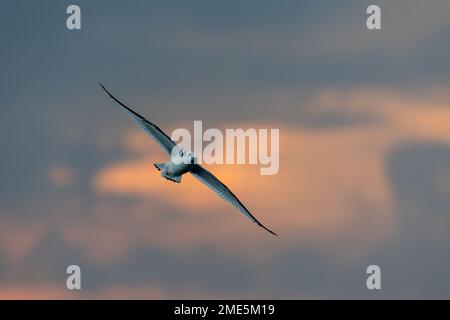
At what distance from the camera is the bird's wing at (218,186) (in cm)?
9312

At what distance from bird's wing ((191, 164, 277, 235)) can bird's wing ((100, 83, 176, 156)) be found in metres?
5.65

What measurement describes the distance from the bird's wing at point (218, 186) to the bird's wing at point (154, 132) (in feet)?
18.5

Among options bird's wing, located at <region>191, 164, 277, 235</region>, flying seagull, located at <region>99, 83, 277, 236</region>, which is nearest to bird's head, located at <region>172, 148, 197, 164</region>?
flying seagull, located at <region>99, 83, 277, 236</region>

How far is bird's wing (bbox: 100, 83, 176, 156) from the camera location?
8502cm

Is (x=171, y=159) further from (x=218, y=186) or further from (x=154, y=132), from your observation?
(x=218, y=186)

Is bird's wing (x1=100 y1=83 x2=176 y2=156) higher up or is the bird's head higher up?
bird's wing (x1=100 y1=83 x2=176 y2=156)

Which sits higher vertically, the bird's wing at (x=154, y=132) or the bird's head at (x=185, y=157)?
the bird's wing at (x=154, y=132)

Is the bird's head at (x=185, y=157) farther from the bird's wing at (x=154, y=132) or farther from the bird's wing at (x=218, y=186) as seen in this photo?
the bird's wing at (x=218, y=186)

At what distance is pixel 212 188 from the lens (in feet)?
311

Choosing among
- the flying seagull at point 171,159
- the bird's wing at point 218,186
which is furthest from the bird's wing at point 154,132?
the bird's wing at point 218,186

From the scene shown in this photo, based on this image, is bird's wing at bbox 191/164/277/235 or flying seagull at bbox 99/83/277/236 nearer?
flying seagull at bbox 99/83/277/236

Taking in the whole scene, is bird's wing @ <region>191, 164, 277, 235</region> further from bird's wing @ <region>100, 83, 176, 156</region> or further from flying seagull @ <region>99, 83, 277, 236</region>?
bird's wing @ <region>100, 83, 176, 156</region>
